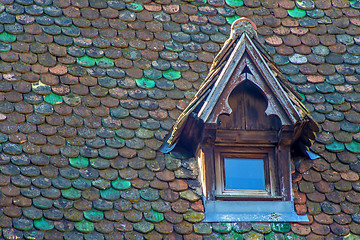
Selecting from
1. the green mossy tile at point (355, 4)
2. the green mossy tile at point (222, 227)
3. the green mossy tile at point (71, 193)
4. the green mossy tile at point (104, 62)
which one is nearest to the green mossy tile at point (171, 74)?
the green mossy tile at point (104, 62)

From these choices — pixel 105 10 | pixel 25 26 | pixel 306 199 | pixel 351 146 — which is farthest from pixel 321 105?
pixel 25 26

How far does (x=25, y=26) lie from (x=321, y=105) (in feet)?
13.7

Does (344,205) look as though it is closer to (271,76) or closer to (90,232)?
(271,76)

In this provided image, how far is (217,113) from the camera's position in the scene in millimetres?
10992

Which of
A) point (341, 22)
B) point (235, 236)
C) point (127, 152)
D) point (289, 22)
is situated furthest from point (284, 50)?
point (235, 236)

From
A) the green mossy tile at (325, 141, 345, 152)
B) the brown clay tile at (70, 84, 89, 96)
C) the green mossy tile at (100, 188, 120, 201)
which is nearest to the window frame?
the green mossy tile at (325, 141, 345, 152)

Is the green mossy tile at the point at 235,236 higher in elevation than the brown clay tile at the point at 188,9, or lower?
lower

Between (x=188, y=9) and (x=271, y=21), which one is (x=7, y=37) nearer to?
(x=188, y=9)

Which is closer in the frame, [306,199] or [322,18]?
[306,199]

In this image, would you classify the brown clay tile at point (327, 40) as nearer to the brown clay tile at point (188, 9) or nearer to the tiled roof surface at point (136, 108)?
the tiled roof surface at point (136, 108)

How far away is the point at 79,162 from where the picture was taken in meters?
11.1

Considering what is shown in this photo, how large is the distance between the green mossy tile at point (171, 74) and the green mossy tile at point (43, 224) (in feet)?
9.27

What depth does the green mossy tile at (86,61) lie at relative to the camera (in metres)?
12.3

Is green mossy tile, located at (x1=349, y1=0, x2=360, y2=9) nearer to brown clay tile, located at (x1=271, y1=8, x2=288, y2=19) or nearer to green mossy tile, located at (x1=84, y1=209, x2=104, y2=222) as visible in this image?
brown clay tile, located at (x1=271, y1=8, x2=288, y2=19)
